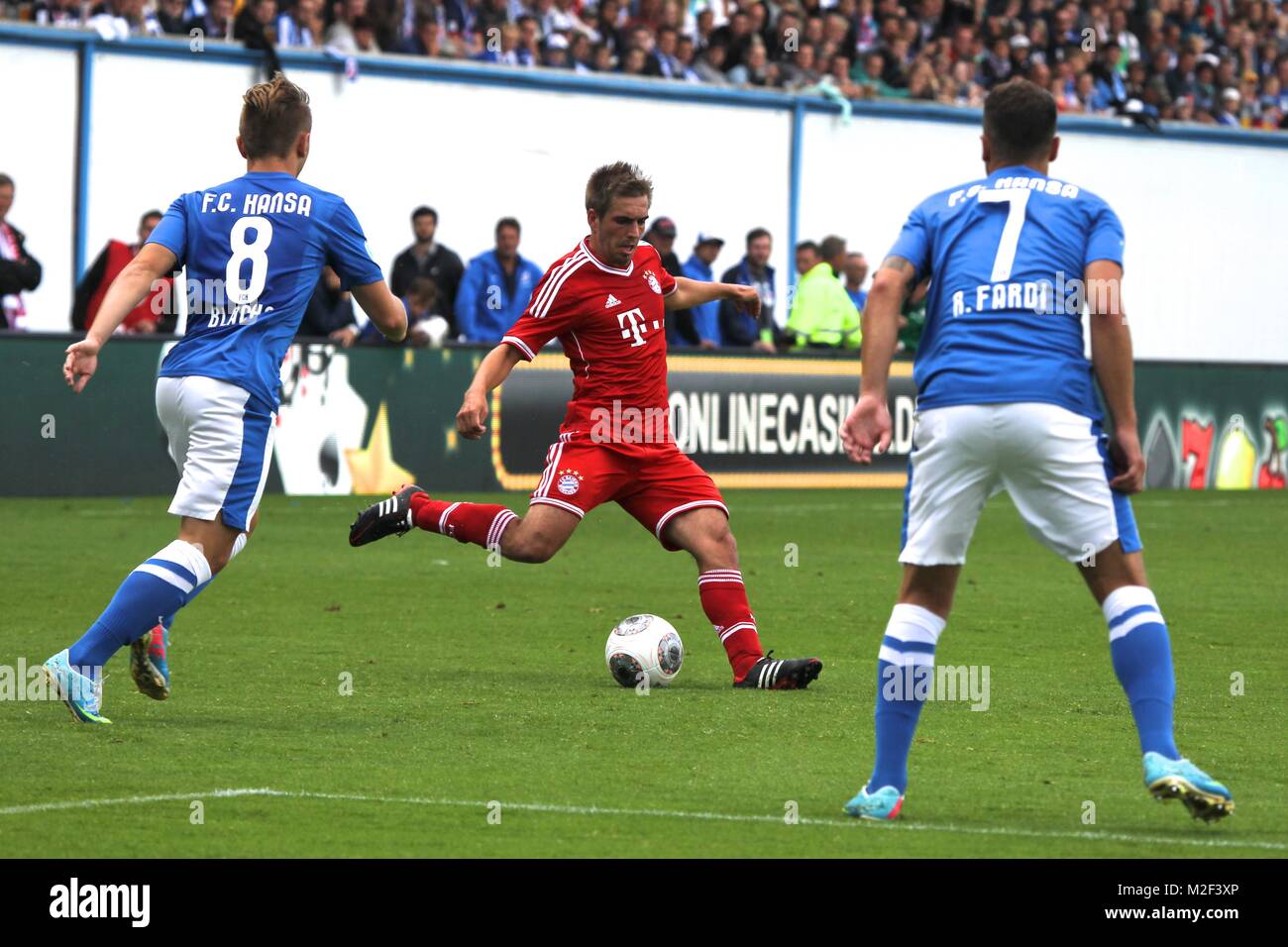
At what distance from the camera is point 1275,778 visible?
6664 mm

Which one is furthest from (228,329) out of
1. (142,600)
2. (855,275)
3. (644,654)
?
(855,275)

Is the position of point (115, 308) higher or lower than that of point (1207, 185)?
lower

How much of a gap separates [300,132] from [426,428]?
1142cm

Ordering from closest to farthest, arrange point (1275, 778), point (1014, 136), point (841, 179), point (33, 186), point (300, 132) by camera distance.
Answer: point (1014, 136)
point (1275, 778)
point (300, 132)
point (33, 186)
point (841, 179)

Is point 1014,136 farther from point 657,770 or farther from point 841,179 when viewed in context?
point 841,179

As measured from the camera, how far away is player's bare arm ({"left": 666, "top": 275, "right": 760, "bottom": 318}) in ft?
29.4

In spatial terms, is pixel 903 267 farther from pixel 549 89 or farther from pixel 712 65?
pixel 712 65

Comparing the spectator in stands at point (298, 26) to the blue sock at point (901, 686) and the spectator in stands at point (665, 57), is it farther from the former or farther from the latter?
the blue sock at point (901, 686)

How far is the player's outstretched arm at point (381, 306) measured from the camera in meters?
7.47

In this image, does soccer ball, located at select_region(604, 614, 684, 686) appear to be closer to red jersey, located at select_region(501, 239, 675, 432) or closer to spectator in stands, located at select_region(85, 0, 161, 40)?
red jersey, located at select_region(501, 239, 675, 432)

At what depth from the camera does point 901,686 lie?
230 inches

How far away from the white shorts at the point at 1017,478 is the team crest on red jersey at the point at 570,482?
299 centimetres

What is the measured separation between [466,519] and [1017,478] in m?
3.57
